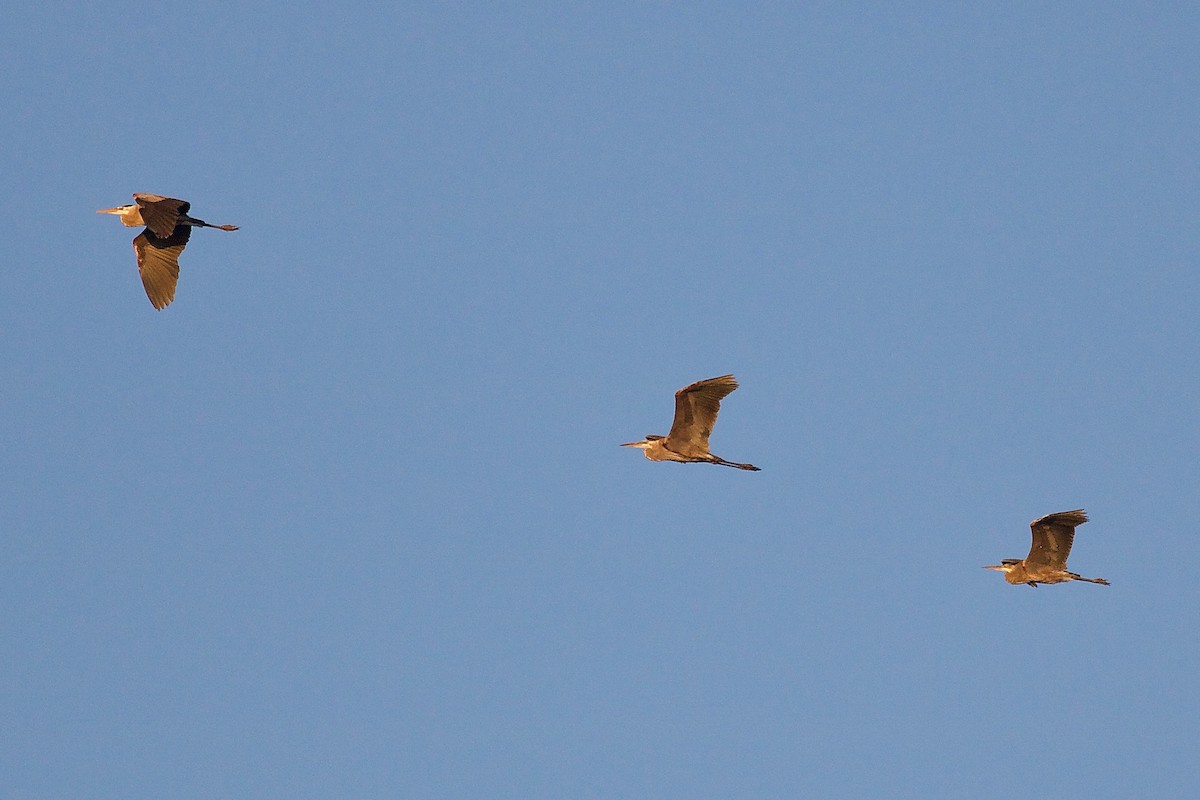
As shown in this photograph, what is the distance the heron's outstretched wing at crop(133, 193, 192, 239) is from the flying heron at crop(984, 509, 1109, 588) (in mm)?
17036

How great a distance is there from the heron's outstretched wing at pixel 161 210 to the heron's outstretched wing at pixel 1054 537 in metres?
17.0

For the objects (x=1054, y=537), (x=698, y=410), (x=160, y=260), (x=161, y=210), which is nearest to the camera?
(x=161, y=210)

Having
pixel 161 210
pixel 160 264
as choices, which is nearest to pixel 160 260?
pixel 160 264

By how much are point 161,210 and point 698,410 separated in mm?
10364

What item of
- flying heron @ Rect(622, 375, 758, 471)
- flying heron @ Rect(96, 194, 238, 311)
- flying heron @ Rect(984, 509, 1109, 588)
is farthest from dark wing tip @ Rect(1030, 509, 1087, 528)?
flying heron @ Rect(96, 194, 238, 311)

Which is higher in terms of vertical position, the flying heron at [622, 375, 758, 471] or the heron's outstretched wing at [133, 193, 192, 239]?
the heron's outstretched wing at [133, 193, 192, 239]

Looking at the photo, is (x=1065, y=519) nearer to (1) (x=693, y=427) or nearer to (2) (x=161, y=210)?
(1) (x=693, y=427)

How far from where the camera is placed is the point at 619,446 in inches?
1674

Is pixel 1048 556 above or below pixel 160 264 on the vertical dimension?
below

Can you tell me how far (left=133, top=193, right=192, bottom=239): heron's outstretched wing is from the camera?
39688 mm

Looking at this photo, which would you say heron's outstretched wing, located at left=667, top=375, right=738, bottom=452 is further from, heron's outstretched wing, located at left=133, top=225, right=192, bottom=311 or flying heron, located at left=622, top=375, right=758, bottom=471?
heron's outstretched wing, located at left=133, top=225, right=192, bottom=311

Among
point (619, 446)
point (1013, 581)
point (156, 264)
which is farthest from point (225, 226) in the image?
point (1013, 581)

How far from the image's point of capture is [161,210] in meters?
39.7

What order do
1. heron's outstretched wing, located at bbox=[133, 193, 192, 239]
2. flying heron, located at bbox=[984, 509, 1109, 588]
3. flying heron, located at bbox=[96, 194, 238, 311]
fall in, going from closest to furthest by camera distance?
1. heron's outstretched wing, located at bbox=[133, 193, 192, 239]
2. flying heron, located at bbox=[96, 194, 238, 311]
3. flying heron, located at bbox=[984, 509, 1109, 588]
